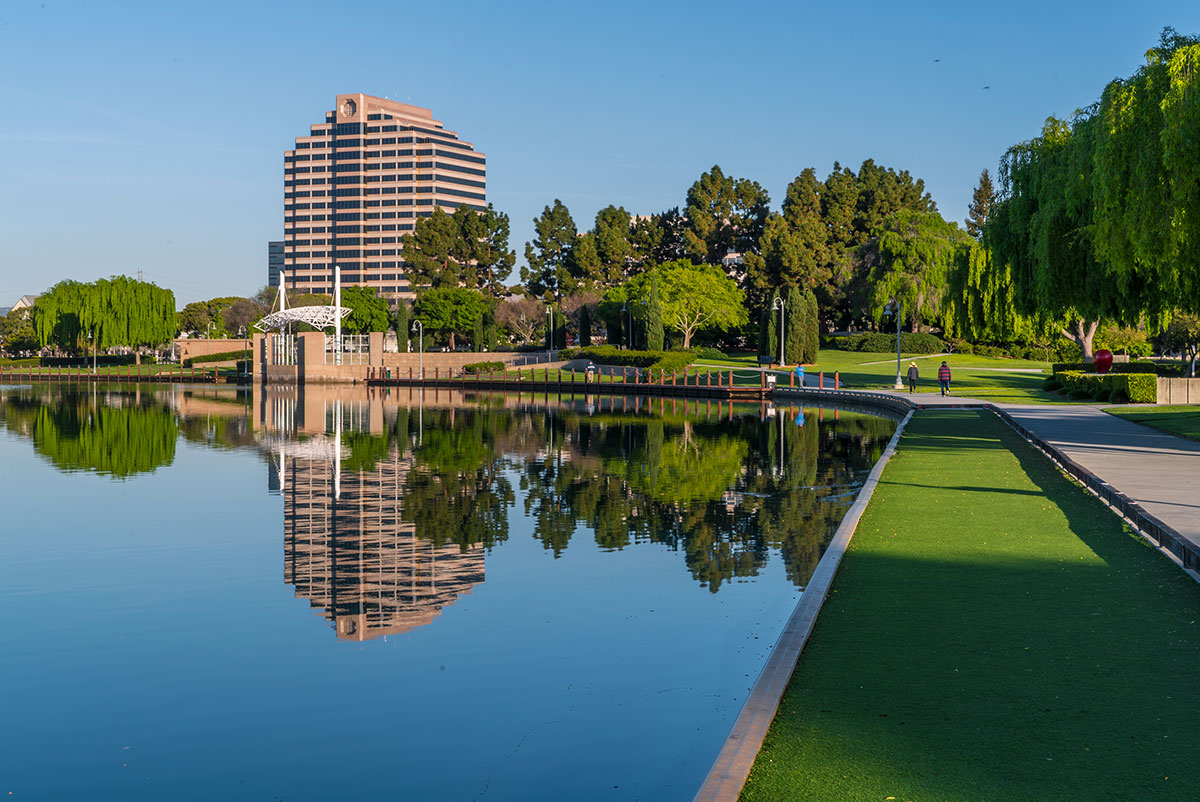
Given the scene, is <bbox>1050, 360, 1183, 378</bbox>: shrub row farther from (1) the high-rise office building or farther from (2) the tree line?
(1) the high-rise office building

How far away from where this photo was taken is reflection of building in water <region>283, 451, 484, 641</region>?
11.6m

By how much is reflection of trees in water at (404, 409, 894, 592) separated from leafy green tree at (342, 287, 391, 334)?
280 feet

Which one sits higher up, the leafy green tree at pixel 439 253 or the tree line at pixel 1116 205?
the leafy green tree at pixel 439 253

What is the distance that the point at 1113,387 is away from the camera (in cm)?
4122

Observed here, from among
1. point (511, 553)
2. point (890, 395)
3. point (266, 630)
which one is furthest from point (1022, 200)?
point (266, 630)

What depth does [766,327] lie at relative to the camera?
8112 cm

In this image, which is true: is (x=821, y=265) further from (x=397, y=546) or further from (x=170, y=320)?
(x=397, y=546)

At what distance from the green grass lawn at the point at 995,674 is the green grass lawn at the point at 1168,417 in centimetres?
1613

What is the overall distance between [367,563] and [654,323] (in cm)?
6953

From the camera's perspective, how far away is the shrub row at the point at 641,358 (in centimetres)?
7344

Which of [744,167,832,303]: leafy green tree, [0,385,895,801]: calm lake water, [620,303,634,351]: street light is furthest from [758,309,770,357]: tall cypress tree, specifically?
[0,385,895,801]: calm lake water

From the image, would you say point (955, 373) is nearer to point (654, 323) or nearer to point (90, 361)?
point (654, 323)

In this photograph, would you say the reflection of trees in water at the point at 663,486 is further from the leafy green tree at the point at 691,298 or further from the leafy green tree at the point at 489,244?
the leafy green tree at the point at 489,244

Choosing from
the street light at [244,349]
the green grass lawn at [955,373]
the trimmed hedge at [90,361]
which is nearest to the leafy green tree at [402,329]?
the street light at [244,349]
